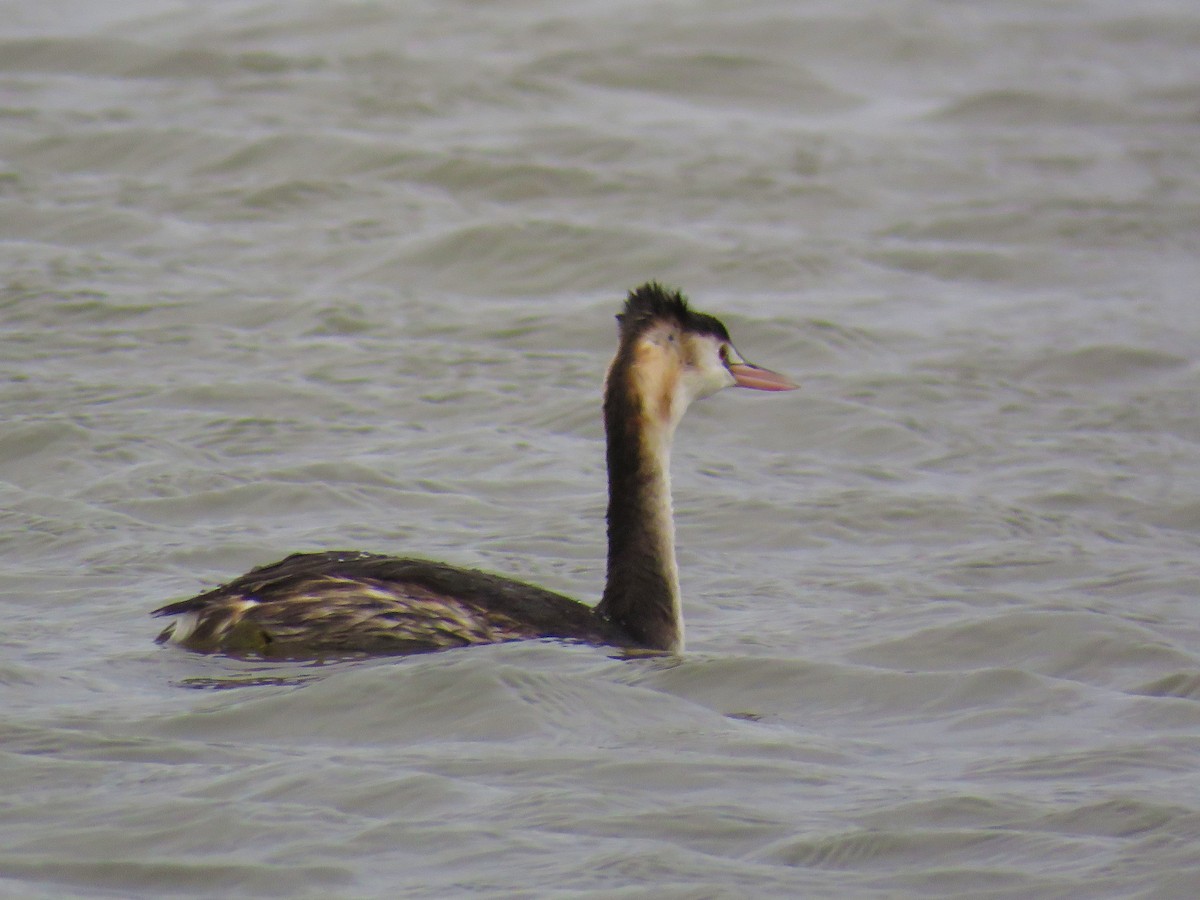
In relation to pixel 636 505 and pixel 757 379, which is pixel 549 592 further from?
pixel 757 379

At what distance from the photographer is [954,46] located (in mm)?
19484

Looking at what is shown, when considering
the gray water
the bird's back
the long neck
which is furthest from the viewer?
the long neck

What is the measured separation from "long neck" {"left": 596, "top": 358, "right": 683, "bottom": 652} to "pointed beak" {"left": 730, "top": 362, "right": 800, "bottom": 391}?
0.37 metres

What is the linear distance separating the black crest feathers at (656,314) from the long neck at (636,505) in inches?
5.6

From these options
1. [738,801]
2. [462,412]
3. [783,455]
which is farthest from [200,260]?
[738,801]

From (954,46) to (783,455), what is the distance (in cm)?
951

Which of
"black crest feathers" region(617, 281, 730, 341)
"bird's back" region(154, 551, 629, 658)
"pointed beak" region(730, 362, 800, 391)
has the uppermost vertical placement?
"black crest feathers" region(617, 281, 730, 341)

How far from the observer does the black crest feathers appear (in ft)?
26.0

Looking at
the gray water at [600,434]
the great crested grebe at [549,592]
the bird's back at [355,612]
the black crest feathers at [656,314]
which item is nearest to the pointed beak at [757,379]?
the great crested grebe at [549,592]

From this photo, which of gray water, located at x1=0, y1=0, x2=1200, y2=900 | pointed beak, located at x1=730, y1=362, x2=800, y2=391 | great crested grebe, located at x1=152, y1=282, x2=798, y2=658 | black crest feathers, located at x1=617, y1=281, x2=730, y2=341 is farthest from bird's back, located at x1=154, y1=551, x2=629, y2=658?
pointed beak, located at x1=730, y1=362, x2=800, y2=391

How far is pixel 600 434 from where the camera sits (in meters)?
11.0

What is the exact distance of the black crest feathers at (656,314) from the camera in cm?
791

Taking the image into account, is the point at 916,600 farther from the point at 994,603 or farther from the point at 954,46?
the point at 954,46

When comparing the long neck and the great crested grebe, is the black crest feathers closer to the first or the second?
the great crested grebe
